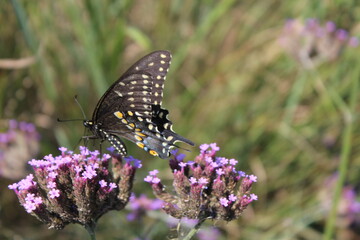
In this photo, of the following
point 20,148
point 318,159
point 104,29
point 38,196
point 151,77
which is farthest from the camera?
point 318,159

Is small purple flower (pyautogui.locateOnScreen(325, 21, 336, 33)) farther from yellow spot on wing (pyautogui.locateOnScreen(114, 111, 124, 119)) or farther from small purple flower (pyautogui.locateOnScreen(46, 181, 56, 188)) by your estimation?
small purple flower (pyautogui.locateOnScreen(46, 181, 56, 188))

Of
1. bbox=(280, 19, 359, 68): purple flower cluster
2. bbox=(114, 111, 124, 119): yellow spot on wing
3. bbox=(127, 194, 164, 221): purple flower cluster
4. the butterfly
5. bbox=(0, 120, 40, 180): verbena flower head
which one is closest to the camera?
the butterfly

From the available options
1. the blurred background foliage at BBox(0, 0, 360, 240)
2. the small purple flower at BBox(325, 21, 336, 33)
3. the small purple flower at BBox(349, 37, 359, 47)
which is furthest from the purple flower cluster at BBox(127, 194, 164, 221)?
the small purple flower at BBox(349, 37, 359, 47)

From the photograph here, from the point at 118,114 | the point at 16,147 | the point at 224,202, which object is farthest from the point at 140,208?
the point at 224,202

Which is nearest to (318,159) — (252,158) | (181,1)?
(252,158)

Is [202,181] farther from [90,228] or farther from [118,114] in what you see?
[118,114]

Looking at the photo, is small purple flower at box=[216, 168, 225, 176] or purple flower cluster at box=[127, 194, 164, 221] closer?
small purple flower at box=[216, 168, 225, 176]

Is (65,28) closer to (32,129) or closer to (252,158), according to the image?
(32,129)
